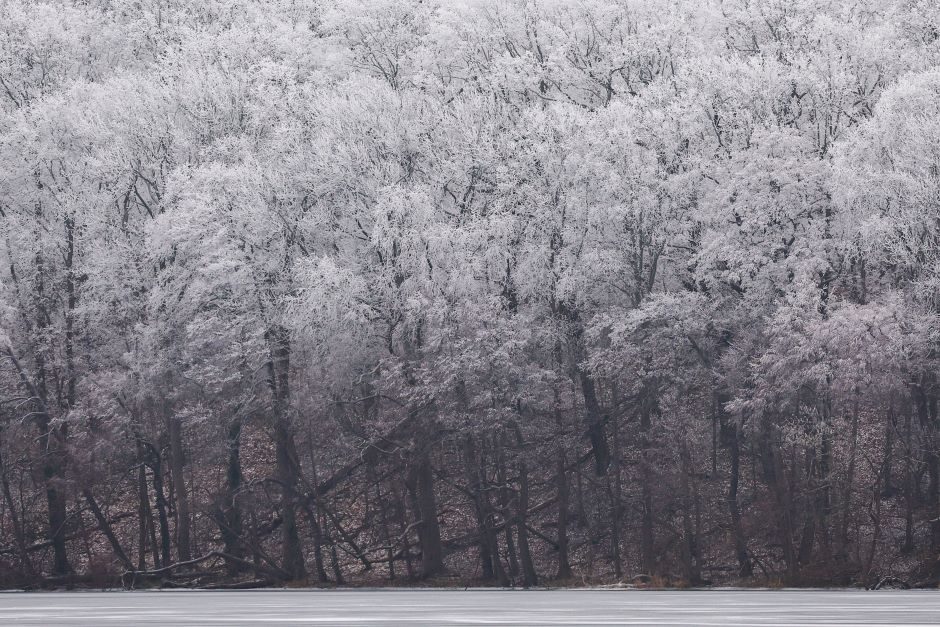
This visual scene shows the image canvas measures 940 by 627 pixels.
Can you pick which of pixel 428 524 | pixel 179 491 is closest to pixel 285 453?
pixel 179 491

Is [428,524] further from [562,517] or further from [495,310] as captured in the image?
[495,310]

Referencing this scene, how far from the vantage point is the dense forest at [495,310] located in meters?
38.0

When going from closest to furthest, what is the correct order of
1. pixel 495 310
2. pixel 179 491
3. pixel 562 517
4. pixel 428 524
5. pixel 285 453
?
pixel 495 310
pixel 562 517
pixel 428 524
pixel 285 453
pixel 179 491

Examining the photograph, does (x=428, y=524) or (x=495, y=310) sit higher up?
(x=495, y=310)

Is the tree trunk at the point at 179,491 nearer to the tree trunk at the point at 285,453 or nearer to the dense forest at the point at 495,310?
the dense forest at the point at 495,310

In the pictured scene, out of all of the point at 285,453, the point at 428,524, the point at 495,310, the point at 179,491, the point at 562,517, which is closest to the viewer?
the point at 495,310

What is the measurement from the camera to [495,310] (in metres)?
40.6

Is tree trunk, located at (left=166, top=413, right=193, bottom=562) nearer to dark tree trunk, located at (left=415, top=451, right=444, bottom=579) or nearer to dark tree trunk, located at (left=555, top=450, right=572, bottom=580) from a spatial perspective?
dark tree trunk, located at (left=415, top=451, right=444, bottom=579)

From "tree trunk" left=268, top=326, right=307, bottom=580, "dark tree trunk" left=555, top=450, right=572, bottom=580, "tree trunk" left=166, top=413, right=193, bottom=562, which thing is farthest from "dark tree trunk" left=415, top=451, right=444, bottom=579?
"tree trunk" left=166, top=413, right=193, bottom=562

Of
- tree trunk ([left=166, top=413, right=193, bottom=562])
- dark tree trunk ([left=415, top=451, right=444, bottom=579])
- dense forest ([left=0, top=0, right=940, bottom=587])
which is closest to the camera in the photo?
dense forest ([left=0, top=0, right=940, bottom=587])

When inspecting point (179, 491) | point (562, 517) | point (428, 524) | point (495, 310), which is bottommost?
point (562, 517)

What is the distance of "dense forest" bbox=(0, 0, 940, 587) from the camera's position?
3803 cm

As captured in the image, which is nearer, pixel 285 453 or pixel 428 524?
pixel 428 524

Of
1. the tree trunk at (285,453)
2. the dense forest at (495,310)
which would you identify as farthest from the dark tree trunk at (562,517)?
the tree trunk at (285,453)
